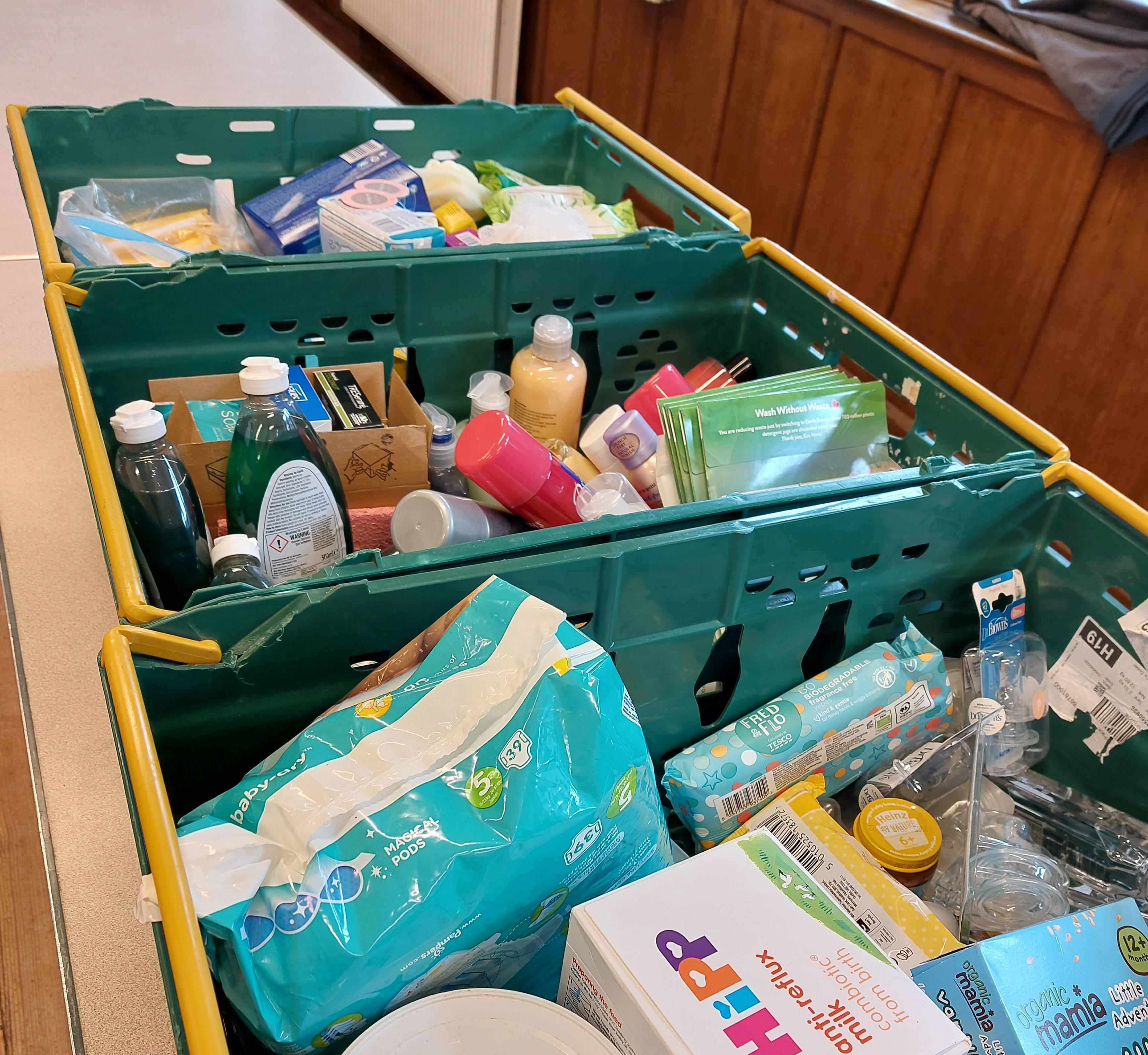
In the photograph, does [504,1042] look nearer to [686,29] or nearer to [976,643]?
[976,643]

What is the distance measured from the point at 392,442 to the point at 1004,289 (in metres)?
1.60

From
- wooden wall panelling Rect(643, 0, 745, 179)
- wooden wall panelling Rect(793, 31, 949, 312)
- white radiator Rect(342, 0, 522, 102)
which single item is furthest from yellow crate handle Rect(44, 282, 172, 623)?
white radiator Rect(342, 0, 522, 102)

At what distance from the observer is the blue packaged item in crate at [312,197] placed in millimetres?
1299

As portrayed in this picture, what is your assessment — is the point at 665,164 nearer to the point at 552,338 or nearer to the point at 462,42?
the point at 552,338

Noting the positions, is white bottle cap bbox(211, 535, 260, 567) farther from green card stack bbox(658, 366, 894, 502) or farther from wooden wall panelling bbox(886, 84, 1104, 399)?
wooden wall panelling bbox(886, 84, 1104, 399)

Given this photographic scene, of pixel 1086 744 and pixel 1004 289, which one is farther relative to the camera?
pixel 1004 289

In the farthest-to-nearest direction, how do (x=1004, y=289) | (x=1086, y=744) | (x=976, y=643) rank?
(x=1004, y=289) → (x=976, y=643) → (x=1086, y=744)

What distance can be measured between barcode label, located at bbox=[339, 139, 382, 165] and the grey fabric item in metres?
1.27

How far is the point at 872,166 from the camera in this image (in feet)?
7.47

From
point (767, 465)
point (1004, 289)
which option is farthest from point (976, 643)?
point (1004, 289)

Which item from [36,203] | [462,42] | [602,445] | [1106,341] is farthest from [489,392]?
[462,42]

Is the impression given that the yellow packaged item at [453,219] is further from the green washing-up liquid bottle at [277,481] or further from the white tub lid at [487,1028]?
the white tub lid at [487,1028]

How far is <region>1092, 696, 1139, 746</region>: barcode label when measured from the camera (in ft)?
3.06

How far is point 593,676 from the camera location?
0.69 metres
